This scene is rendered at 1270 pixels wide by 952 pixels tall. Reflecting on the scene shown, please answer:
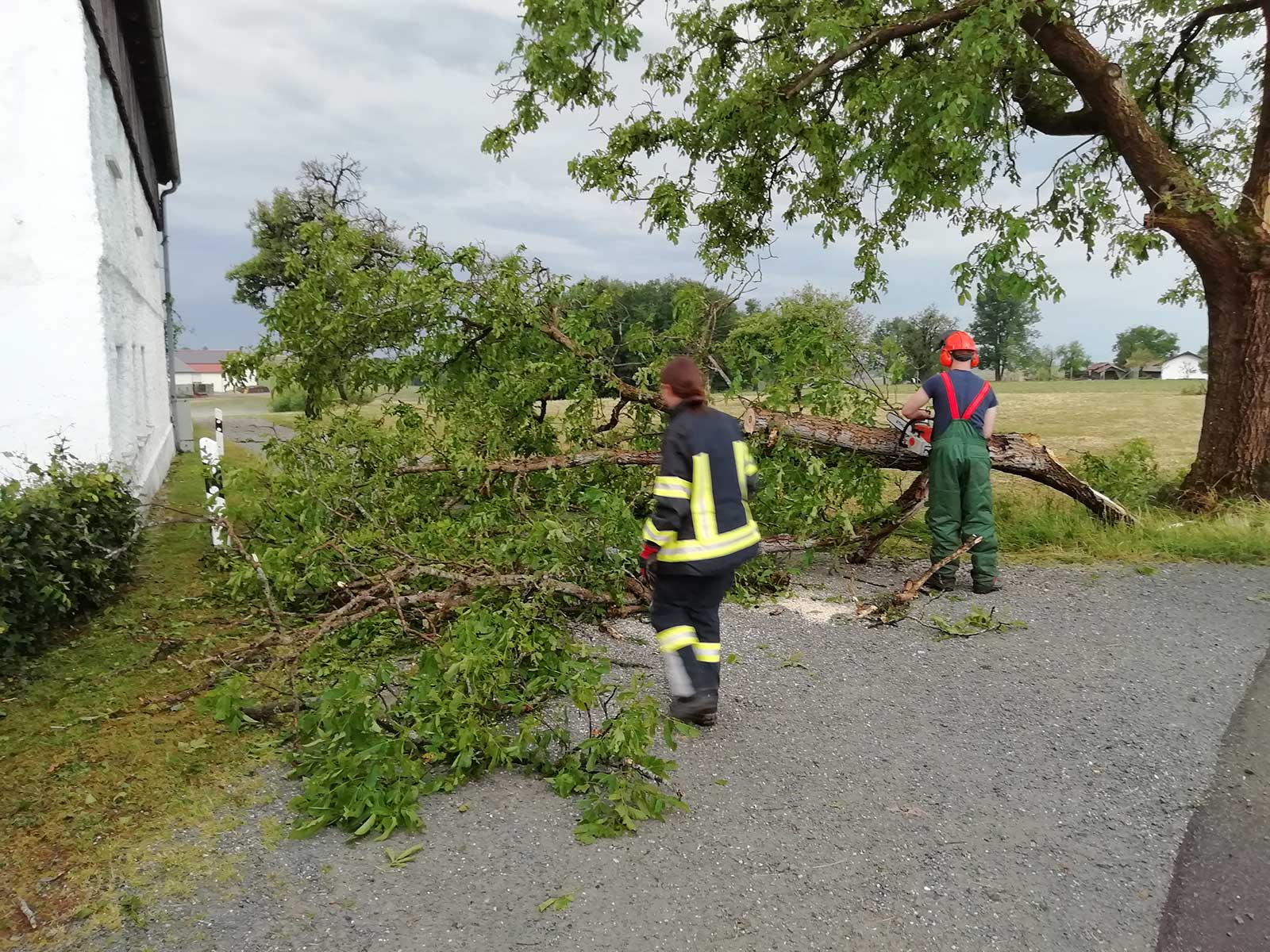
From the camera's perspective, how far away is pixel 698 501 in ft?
13.2

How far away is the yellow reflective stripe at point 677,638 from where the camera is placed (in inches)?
162

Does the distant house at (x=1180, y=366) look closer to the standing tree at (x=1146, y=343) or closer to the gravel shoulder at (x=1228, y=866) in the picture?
the standing tree at (x=1146, y=343)

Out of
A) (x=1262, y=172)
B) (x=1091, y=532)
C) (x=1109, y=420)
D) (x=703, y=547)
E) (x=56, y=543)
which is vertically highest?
(x=1262, y=172)

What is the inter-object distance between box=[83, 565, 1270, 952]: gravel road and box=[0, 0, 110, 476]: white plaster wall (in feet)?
15.5

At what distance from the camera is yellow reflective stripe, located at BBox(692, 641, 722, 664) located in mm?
4133

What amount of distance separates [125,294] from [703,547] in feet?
25.8

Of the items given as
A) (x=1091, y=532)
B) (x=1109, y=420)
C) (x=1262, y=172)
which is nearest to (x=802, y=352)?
(x=1091, y=532)

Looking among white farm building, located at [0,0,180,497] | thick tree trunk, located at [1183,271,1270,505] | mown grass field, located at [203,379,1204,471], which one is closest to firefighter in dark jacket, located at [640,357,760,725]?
mown grass field, located at [203,379,1204,471]

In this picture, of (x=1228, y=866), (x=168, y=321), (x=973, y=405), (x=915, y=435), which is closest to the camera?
(x=1228, y=866)

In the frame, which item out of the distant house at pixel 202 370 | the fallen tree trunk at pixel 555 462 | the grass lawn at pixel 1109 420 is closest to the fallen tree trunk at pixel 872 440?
the grass lawn at pixel 1109 420

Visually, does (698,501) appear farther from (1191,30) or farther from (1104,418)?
(1104,418)

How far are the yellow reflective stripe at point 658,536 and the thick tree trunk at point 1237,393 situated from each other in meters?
7.60

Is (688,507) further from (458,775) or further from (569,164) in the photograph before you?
(569,164)

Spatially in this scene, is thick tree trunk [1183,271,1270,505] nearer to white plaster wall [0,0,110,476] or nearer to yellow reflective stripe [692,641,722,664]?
yellow reflective stripe [692,641,722,664]
